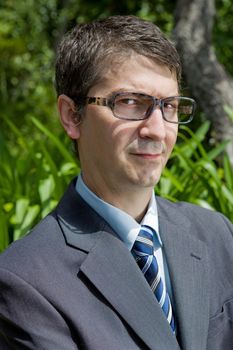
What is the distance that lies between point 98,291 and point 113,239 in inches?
6.1

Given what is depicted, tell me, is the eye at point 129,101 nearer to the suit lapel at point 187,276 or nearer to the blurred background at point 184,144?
the suit lapel at point 187,276

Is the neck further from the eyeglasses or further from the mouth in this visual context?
the eyeglasses

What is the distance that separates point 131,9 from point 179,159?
292 centimetres

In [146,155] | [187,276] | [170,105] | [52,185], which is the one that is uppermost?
[170,105]

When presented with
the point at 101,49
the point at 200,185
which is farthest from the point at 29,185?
the point at 101,49

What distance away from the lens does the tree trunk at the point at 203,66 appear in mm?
4910

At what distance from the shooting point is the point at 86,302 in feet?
6.48

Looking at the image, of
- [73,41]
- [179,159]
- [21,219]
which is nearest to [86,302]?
[73,41]

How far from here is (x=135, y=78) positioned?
2012 mm

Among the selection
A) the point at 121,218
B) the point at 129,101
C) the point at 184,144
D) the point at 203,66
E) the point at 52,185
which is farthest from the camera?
the point at 203,66

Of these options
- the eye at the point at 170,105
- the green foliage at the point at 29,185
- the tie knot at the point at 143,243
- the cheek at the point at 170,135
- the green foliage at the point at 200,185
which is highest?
the eye at the point at 170,105

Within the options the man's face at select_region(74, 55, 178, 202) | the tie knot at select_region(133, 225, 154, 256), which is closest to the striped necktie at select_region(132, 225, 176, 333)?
the tie knot at select_region(133, 225, 154, 256)

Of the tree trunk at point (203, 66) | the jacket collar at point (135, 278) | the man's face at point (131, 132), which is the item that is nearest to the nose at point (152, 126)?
the man's face at point (131, 132)

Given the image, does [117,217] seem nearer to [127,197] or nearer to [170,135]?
[127,197]
